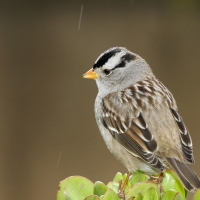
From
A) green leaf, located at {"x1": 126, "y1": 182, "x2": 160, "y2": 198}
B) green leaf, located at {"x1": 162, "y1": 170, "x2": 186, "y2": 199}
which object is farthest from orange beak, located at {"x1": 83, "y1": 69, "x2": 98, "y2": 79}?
green leaf, located at {"x1": 126, "y1": 182, "x2": 160, "y2": 198}

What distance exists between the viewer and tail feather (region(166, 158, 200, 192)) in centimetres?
260

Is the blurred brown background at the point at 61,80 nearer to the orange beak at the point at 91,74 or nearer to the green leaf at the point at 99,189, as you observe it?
the orange beak at the point at 91,74

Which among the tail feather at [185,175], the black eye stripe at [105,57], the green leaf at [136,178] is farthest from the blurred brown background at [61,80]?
the green leaf at [136,178]

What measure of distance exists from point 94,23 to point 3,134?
126 cm

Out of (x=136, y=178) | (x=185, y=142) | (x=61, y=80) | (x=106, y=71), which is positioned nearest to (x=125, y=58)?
(x=106, y=71)

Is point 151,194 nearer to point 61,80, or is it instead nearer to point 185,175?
point 185,175

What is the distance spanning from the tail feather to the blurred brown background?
2.38 meters

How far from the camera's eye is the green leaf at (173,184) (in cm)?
254

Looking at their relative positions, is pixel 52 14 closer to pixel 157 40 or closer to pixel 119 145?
pixel 157 40

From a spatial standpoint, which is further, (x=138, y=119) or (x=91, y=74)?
(x=91, y=74)

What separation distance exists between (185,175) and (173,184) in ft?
0.33

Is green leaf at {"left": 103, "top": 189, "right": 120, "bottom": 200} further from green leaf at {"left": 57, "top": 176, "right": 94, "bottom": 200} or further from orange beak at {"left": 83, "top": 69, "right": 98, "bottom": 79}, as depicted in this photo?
orange beak at {"left": 83, "top": 69, "right": 98, "bottom": 79}

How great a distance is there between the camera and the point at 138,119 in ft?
10.1

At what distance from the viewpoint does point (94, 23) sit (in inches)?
210
